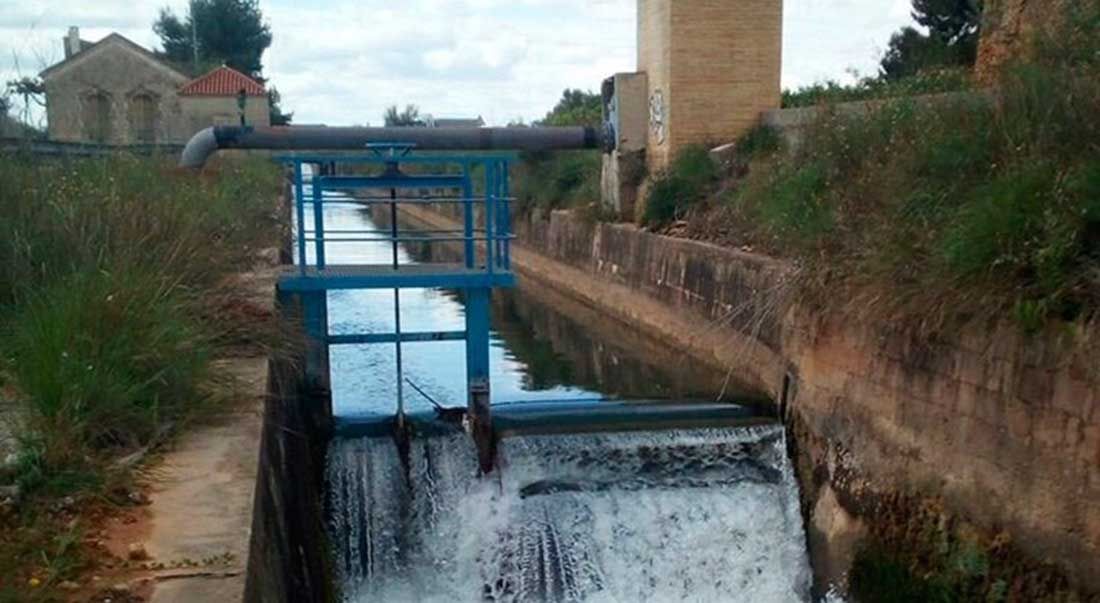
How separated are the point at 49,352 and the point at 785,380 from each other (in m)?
5.69

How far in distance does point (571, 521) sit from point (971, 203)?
3438mm

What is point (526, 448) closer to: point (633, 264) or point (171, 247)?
point (171, 247)

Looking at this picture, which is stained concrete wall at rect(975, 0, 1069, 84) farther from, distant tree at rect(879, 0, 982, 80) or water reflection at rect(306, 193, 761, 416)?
distant tree at rect(879, 0, 982, 80)

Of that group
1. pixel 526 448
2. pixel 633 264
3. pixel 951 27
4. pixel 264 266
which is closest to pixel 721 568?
pixel 526 448

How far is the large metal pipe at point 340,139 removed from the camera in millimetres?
12703

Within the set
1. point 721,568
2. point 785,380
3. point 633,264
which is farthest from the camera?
point 633,264

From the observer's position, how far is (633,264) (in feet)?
43.0

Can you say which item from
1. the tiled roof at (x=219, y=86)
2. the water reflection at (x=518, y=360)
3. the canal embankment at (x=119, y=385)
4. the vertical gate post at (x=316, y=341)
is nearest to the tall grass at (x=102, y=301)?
the canal embankment at (x=119, y=385)

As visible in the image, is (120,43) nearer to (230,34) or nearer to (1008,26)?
(230,34)

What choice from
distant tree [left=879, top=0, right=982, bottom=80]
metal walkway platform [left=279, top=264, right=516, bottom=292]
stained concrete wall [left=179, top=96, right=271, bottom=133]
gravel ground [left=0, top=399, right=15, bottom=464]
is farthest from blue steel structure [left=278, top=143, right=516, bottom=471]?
stained concrete wall [left=179, top=96, right=271, bottom=133]

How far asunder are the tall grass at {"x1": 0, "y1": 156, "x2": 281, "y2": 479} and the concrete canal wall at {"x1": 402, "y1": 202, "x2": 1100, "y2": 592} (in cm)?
437

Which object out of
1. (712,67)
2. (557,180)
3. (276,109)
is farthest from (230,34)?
(712,67)

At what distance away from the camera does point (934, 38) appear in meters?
20.8

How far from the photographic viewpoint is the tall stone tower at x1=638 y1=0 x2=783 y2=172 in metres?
13.3
